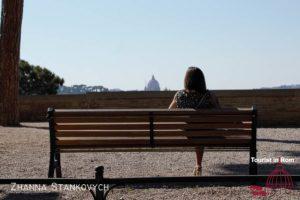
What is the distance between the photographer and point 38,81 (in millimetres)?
40125

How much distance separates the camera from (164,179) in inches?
150

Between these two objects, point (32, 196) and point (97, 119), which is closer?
point (32, 196)

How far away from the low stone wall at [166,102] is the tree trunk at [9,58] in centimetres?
392

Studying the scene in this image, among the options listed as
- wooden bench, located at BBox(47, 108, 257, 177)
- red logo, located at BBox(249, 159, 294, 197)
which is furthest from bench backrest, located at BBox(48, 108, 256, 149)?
red logo, located at BBox(249, 159, 294, 197)

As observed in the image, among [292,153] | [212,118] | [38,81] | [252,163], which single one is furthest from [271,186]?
[38,81]

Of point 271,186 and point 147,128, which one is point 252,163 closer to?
point 271,186

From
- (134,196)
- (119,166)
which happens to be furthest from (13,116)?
(134,196)

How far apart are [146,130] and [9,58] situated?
9.49 m

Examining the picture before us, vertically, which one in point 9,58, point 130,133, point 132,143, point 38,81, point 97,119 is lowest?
point 132,143

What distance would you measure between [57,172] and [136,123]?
3.73 feet

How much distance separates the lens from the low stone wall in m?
16.6

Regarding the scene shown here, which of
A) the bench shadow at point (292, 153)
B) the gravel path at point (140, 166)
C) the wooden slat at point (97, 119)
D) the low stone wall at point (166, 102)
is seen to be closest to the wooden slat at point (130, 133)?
the wooden slat at point (97, 119)

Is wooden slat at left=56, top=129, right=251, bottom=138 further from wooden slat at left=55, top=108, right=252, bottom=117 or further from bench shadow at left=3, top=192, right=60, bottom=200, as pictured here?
bench shadow at left=3, top=192, right=60, bottom=200

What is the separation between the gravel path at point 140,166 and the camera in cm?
560
